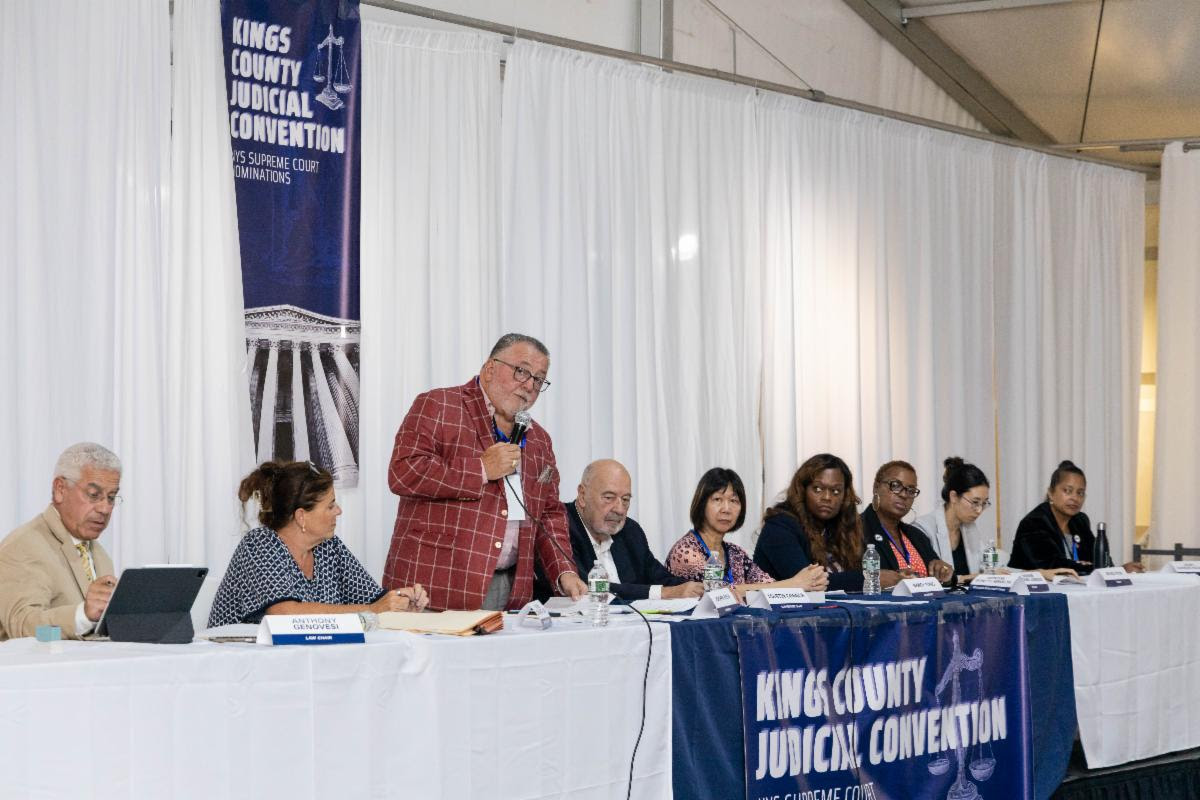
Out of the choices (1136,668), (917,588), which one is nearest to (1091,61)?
(1136,668)

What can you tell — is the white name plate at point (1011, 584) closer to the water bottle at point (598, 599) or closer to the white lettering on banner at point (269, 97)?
the water bottle at point (598, 599)

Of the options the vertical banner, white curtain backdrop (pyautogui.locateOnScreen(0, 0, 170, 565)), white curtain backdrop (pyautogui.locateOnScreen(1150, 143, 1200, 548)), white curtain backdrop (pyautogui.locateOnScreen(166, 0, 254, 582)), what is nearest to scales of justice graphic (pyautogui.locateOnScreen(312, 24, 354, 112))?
the vertical banner

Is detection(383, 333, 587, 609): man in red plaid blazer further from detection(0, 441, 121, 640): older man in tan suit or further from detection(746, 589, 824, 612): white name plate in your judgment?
detection(0, 441, 121, 640): older man in tan suit

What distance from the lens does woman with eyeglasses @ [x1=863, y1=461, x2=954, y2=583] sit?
4715 mm

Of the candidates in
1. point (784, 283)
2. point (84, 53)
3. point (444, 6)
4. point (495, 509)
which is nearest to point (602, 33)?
point (444, 6)

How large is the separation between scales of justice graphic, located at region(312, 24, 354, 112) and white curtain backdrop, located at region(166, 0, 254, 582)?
358mm

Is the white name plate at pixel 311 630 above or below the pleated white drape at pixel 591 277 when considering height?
below

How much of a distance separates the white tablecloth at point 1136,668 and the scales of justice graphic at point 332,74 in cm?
286

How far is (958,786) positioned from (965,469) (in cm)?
177

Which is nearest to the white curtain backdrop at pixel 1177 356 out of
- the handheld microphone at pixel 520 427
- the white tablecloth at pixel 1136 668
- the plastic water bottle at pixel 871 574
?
the white tablecloth at pixel 1136 668

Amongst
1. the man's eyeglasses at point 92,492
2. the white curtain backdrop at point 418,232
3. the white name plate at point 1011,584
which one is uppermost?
the white curtain backdrop at point 418,232

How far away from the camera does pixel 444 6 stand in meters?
5.38

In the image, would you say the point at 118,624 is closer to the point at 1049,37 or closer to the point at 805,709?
the point at 805,709

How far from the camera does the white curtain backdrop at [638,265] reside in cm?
539
